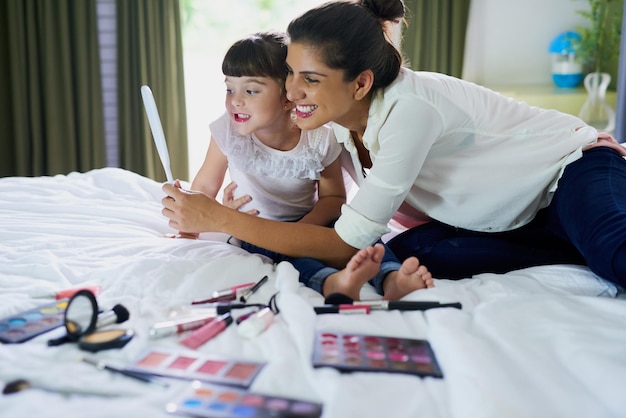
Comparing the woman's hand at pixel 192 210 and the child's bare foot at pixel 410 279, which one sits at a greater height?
the woman's hand at pixel 192 210

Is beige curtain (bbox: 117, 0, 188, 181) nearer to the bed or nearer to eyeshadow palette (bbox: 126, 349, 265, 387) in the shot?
the bed

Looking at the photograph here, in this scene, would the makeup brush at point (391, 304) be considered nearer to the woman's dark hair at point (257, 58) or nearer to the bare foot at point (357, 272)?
the bare foot at point (357, 272)

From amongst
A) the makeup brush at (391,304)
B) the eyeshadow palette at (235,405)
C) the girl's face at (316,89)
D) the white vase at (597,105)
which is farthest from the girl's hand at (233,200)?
the white vase at (597,105)

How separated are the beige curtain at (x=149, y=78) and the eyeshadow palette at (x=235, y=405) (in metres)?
2.74

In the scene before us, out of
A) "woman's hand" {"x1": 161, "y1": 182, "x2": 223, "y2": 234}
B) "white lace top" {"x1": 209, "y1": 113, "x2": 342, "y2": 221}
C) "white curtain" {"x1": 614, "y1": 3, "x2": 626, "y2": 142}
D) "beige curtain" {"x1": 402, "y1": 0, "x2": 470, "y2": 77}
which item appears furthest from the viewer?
"beige curtain" {"x1": 402, "y1": 0, "x2": 470, "y2": 77}

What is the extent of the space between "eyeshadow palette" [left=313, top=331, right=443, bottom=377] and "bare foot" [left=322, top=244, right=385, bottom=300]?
22 centimetres

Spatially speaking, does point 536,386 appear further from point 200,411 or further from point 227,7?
→ point 227,7

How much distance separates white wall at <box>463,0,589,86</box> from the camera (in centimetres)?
361

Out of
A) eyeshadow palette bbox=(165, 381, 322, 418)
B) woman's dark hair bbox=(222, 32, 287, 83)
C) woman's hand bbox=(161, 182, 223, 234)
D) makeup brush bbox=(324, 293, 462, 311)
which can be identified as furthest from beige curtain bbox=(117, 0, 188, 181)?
eyeshadow palette bbox=(165, 381, 322, 418)

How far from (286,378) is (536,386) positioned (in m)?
0.30

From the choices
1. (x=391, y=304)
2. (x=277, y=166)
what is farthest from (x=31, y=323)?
(x=277, y=166)

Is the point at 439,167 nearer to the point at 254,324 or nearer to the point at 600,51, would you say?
the point at 254,324

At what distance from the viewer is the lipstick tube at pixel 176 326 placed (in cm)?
100

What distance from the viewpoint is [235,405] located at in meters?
0.79
